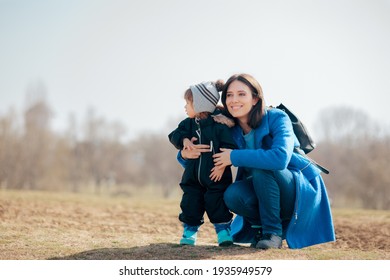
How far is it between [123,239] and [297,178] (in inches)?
80.9

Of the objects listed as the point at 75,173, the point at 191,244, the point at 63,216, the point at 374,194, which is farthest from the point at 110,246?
the point at 75,173

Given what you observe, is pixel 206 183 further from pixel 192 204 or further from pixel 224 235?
pixel 224 235

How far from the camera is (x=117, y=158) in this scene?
46.2m

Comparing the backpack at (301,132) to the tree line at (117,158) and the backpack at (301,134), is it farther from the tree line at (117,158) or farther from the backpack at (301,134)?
the tree line at (117,158)

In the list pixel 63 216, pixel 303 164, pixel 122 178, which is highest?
pixel 303 164

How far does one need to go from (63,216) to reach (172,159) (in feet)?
133

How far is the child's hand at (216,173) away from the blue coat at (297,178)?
18 centimetres

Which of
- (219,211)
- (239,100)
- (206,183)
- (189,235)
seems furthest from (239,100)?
(189,235)

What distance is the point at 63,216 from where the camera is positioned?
681 centimetres

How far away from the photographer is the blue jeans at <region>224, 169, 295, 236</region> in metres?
4.15

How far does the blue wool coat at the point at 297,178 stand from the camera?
4.11m

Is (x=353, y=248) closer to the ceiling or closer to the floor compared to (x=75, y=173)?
closer to the ceiling

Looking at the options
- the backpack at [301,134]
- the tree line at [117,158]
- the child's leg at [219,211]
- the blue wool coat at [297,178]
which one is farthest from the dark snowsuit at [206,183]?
the tree line at [117,158]

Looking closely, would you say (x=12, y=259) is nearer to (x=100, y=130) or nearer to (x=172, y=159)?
(x=100, y=130)
